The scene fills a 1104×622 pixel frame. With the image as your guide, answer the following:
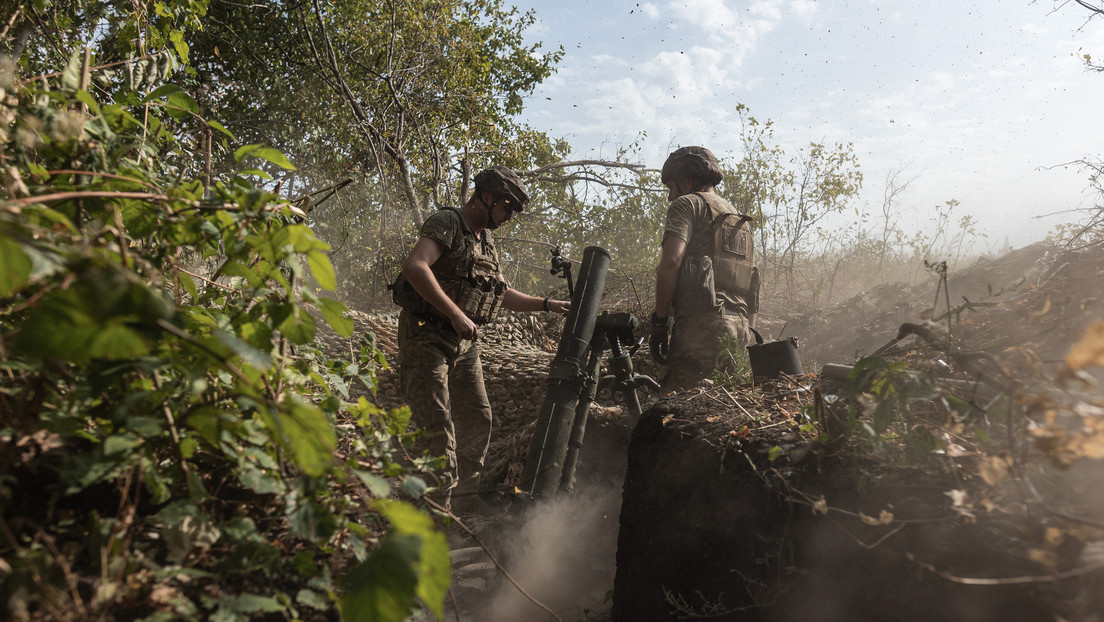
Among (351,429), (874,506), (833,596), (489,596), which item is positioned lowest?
(489,596)

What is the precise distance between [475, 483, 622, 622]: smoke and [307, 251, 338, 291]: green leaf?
2.31m

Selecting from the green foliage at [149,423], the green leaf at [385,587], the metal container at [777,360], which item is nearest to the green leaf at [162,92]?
the green foliage at [149,423]

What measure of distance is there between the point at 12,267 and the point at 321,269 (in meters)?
0.51

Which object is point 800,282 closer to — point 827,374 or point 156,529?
point 827,374

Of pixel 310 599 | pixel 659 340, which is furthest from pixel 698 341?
pixel 310 599

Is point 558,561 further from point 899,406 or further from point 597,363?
point 899,406

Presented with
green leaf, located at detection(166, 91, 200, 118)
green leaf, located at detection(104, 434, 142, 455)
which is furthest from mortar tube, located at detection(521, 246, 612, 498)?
green leaf, located at detection(104, 434, 142, 455)

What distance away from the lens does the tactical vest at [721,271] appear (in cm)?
418

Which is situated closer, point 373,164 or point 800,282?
point 373,164

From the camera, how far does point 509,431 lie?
6238 millimetres

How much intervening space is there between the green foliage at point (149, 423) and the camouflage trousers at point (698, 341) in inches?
128

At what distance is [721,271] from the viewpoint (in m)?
4.32

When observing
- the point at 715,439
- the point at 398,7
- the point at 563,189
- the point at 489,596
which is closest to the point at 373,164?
the point at 398,7

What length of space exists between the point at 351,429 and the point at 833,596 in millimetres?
1477
